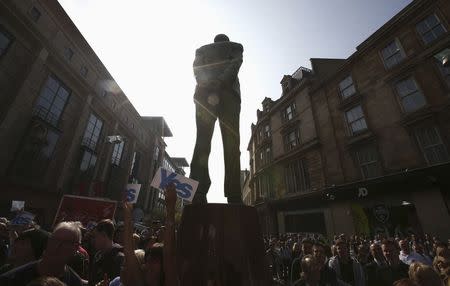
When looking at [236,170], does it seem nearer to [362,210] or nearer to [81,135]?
[362,210]

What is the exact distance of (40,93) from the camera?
1731 cm

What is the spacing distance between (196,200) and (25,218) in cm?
626

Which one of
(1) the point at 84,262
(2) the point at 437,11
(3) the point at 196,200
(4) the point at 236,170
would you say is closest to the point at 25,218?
(1) the point at 84,262

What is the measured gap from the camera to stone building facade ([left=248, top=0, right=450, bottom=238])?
12602 mm

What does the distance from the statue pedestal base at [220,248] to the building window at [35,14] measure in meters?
21.3

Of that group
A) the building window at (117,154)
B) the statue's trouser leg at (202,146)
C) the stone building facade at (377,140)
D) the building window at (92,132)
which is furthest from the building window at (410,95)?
the building window at (117,154)

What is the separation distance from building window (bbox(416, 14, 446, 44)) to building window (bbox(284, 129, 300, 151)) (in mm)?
11583

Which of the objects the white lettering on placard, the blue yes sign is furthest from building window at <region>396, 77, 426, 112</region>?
the blue yes sign

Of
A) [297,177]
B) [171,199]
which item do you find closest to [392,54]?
[297,177]

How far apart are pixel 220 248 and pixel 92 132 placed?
2646cm

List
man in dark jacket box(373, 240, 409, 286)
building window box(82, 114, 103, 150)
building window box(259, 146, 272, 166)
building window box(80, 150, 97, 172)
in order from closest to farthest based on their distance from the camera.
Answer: man in dark jacket box(373, 240, 409, 286)
building window box(80, 150, 97, 172)
building window box(82, 114, 103, 150)
building window box(259, 146, 272, 166)

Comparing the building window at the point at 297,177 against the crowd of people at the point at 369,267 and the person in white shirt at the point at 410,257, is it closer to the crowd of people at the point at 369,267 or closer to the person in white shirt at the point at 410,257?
the person in white shirt at the point at 410,257

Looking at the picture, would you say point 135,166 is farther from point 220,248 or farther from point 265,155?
point 220,248

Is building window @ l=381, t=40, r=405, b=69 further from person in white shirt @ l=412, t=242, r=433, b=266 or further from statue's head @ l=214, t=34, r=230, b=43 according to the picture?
statue's head @ l=214, t=34, r=230, b=43
